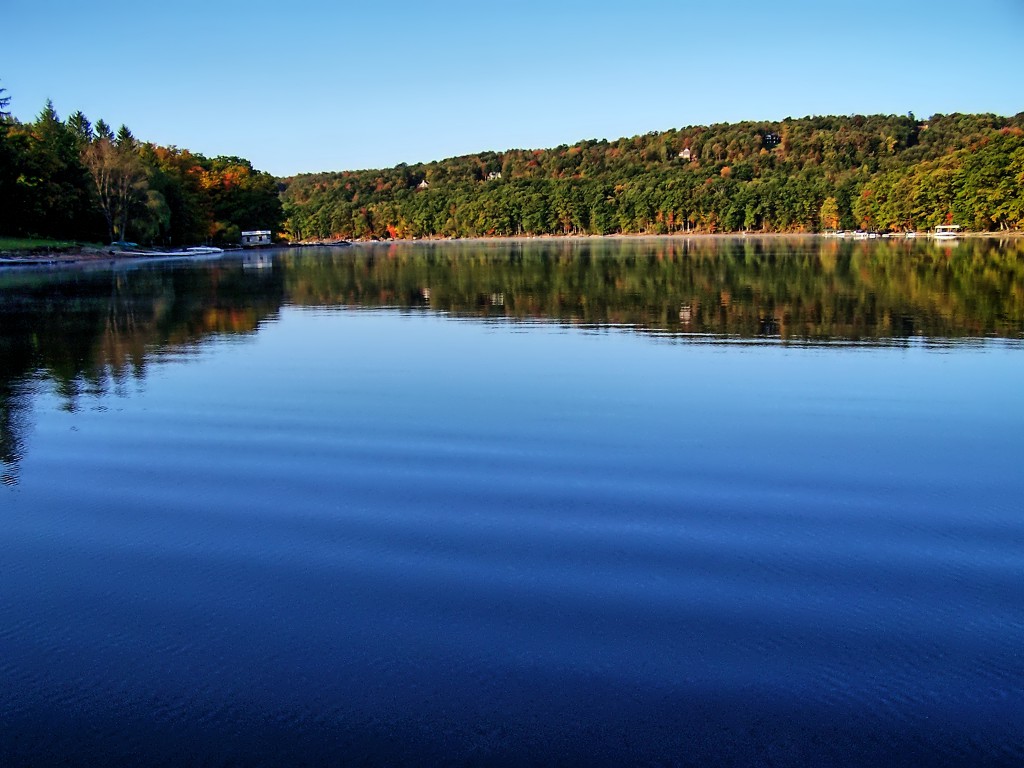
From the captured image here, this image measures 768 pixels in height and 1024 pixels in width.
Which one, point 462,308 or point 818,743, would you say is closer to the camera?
point 818,743

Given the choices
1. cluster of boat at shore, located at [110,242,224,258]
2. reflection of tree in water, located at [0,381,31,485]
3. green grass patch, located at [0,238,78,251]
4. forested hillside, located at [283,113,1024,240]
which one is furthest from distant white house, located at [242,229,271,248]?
reflection of tree in water, located at [0,381,31,485]

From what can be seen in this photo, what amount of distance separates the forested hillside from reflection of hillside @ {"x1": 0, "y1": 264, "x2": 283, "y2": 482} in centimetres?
8294

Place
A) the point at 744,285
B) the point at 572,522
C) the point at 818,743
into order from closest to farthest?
the point at 818,743
the point at 572,522
the point at 744,285

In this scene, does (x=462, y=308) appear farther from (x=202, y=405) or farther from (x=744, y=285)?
(x=202, y=405)

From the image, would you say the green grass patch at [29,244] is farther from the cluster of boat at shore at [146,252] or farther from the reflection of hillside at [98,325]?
the reflection of hillside at [98,325]

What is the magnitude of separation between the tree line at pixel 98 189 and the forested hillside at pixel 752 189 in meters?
51.4

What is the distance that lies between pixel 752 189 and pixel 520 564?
141 m

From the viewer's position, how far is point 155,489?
7.71 meters

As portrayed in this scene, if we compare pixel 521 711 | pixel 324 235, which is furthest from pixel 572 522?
pixel 324 235

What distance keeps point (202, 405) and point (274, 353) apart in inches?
195

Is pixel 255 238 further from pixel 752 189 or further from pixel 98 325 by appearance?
pixel 98 325

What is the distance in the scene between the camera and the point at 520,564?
5832 mm

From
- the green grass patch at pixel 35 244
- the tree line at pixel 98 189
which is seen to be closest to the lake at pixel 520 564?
the green grass patch at pixel 35 244

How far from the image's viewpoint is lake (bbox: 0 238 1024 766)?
13.3 ft
